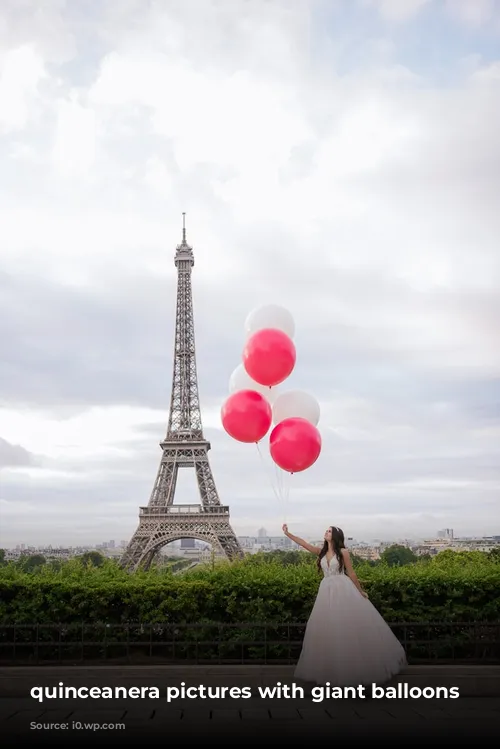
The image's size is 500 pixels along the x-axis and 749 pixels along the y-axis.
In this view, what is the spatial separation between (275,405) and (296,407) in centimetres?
37

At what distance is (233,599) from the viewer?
8.88m

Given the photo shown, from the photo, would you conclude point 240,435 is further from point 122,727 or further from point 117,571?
point 122,727

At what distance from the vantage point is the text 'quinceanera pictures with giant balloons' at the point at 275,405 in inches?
409

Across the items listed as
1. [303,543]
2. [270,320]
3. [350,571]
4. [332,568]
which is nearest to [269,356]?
[270,320]

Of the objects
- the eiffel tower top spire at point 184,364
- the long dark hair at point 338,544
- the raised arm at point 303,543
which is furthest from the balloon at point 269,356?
the eiffel tower top spire at point 184,364

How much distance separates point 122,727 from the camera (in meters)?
6.45

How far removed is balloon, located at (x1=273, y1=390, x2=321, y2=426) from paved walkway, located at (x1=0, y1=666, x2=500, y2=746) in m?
3.74

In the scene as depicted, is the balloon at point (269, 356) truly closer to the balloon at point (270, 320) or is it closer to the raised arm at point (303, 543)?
the balloon at point (270, 320)

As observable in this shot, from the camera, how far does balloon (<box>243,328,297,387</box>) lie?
10547 millimetres

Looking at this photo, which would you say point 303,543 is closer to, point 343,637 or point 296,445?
point 343,637

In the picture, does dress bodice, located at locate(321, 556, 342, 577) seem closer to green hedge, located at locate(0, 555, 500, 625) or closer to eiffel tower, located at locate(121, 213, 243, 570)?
green hedge, located at locate(0, 555, 500, 625)

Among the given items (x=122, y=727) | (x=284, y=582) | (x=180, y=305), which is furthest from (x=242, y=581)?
(x=180, y=305)

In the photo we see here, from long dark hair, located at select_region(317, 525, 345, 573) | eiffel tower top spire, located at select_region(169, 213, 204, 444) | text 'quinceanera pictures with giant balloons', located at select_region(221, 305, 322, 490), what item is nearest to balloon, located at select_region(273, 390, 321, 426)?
text 'quinceanera pictures with giant balloons', located at select_region(221, 305, 322, 490)

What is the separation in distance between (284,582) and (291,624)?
23.6 inches
